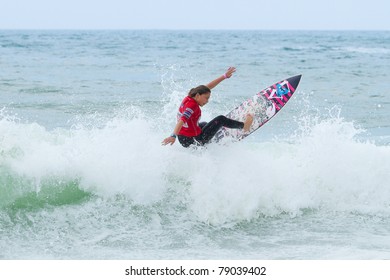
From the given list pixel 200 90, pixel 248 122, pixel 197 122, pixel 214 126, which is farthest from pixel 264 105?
pixel 200 90

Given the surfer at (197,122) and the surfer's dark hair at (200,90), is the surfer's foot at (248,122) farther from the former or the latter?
the surfer's dark hair at (200,90)

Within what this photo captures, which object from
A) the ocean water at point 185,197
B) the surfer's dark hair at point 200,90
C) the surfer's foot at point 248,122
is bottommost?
the ocean water at point 185,197

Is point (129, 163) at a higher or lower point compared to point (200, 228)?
higher

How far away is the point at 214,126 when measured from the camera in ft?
26.2

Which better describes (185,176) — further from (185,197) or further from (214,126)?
(214,126)

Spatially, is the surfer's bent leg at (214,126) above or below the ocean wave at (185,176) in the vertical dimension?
above

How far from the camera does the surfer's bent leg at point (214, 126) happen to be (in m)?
7.95

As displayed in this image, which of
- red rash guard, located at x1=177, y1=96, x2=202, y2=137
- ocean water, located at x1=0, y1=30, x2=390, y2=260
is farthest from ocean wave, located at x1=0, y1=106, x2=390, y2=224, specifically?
red rash guard, located at x1=177, y1=96, x2=202, y2=137

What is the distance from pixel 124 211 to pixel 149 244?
1086mm

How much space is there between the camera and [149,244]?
23.3 ft

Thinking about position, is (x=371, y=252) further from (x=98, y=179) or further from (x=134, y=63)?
(x=134, y=63)

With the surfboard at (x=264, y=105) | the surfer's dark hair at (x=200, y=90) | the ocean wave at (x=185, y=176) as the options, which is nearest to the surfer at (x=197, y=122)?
the surfer's dark hair at (x=200, y=90)

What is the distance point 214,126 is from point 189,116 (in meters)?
0.45
